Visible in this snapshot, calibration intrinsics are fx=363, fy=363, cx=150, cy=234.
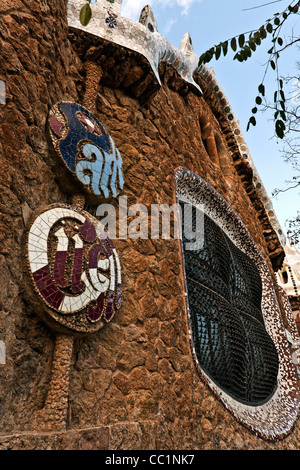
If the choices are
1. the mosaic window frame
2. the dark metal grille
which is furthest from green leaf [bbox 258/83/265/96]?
the dark metal grille

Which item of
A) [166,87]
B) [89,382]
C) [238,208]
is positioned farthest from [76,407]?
[238,208]

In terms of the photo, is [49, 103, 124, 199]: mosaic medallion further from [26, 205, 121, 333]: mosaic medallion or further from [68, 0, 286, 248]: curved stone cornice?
[68, 0, 286, 248]: curved stone cornice

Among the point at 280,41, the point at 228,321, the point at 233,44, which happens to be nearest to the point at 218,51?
the point at 233,44

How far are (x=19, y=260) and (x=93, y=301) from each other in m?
0.48

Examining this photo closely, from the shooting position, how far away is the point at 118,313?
89.4 inches

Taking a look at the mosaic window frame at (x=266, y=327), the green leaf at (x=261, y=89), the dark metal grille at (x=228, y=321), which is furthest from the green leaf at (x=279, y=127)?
the dark metal grille at (x=228, y=321)

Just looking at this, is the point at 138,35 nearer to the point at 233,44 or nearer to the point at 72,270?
the point at 233,44

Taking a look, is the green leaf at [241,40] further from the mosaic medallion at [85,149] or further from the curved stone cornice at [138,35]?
the curved stone cornice at [138,35]

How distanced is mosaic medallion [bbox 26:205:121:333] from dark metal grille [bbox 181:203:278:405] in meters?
1.28

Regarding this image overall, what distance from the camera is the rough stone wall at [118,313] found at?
63.1 inches

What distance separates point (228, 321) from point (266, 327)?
1.59 meters

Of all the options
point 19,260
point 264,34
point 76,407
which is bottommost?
point 76,407

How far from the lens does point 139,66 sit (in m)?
2.97
